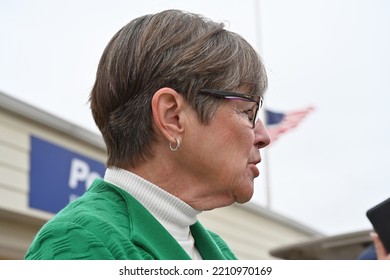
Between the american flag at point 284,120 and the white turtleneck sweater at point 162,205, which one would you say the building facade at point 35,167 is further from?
the white turtleneck sweater at point 162,205

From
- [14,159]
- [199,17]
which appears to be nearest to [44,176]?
[14,159]

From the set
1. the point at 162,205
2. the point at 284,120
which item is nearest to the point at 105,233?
the point at 162,205

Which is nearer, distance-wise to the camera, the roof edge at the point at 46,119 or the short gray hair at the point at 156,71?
the short gray hair at the point at 156,71

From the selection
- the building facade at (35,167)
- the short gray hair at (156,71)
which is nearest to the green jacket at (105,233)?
the short gray hair at (156,71)

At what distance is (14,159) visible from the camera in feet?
17.4

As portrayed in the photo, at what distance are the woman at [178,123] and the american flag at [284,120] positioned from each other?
6774 millimetres

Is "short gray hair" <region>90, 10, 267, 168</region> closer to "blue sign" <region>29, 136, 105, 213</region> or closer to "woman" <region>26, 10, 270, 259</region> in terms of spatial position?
"woman" <region>26, 10, 270, 259</region>

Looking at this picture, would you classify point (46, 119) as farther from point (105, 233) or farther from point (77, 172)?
point (105, 233)

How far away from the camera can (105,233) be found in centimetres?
131

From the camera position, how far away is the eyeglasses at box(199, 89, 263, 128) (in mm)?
1486

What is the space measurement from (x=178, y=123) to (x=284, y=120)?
7.86 m

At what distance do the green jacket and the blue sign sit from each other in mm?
4040

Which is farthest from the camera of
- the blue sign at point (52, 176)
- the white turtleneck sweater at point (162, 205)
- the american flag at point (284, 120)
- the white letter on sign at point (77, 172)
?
the american flag at point (284, 120)

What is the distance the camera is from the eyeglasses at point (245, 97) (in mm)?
1486
